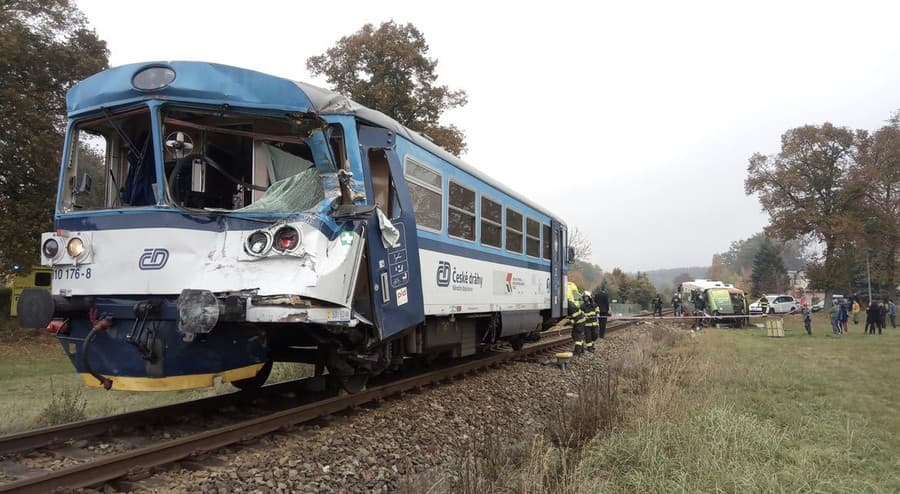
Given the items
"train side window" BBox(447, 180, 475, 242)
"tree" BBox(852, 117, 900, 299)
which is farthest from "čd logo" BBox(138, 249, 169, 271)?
"tree" BBox(852, 117, 900, 299)

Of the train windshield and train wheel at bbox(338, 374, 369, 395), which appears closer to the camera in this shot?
the train windshield

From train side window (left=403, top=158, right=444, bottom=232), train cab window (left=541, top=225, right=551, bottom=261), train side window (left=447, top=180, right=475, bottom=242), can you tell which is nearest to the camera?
train side window (left=403, top=158, right=444, bottom=232)

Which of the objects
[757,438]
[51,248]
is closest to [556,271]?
[757,438]

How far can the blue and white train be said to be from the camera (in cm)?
482

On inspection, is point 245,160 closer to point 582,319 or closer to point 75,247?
point 75,247

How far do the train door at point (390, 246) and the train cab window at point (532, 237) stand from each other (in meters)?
5.23

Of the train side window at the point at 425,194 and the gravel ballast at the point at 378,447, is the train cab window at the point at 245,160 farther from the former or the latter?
the gravel ballast at the point at 378,447

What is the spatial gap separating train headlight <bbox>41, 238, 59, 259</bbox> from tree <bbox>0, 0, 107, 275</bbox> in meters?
13.5

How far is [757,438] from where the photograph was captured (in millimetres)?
5414

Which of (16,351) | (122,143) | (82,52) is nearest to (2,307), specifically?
(16,351)

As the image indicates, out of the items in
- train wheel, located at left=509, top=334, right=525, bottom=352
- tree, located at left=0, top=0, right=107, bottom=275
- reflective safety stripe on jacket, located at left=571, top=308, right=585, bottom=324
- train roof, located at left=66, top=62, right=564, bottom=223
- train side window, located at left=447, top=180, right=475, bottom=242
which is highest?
tree, located at left=0, top=0, right=107, bottom=275

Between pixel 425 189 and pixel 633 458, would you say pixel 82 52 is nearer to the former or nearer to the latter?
pixel 425 189

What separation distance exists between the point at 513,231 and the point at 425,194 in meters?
3.64

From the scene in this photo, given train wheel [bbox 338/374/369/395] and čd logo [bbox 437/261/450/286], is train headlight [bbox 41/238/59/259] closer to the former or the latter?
train wheel [bbox 338/374/369/395]
